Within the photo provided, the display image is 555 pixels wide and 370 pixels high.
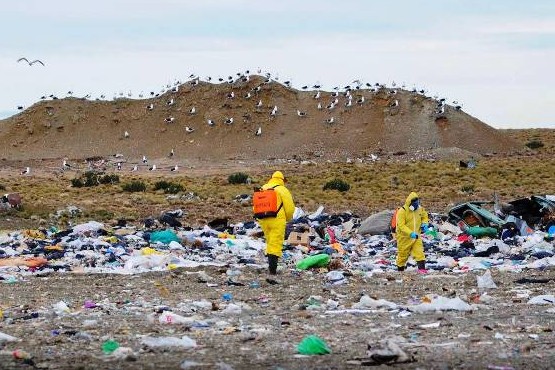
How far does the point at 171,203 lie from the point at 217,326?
20.2m

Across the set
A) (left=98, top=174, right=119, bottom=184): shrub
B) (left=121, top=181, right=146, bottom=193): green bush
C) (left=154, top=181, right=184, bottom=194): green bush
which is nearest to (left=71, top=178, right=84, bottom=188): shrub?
(left=98, top=174, right=119, bottom=184): shrub

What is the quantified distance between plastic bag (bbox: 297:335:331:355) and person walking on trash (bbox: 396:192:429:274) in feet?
20.0

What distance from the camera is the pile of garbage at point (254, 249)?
45.1 ft

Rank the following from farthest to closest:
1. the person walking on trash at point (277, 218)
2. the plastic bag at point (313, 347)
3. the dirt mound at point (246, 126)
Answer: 1. the dirt mound at point (246, 126)
2. the person walking on trash at point (277, 218)
3. the plastic bag at point (313, 347)

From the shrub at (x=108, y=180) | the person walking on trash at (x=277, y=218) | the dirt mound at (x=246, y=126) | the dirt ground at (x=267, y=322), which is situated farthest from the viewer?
the dirt mound at (x=246, y=126)

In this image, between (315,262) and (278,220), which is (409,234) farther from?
(278,220)

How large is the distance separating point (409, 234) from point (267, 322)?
4694 millimetres

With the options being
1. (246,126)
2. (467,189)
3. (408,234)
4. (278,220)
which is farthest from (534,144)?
(278,220)

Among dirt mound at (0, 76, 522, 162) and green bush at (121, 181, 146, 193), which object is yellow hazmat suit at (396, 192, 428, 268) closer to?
green bush at (121, 181, 146, 193)

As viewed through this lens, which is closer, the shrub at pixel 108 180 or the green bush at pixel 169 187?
the green bush at pixel 169 187

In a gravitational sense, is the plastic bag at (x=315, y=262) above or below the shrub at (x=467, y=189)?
above

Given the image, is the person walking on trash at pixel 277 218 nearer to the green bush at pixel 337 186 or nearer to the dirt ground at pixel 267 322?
the dirt ground at pixel 267 322

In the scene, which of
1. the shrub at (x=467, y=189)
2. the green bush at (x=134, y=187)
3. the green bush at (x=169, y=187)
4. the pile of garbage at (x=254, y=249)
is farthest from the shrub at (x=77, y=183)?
the pile of garbage at (x=254, y=249)

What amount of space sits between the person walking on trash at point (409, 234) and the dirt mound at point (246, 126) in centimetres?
4450
